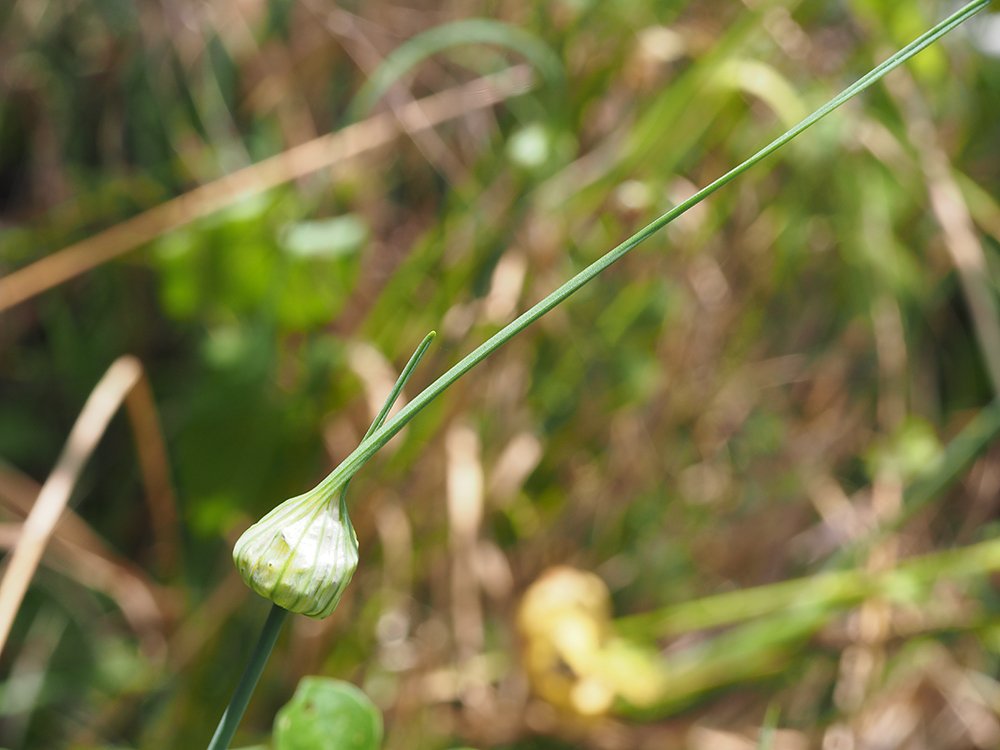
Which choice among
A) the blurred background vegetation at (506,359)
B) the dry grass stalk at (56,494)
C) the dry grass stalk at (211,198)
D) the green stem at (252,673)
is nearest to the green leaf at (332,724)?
the green stem at (252,673)

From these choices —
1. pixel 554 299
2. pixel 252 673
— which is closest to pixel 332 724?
pixel 252 673

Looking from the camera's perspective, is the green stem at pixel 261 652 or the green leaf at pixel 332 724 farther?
the green leaf at pixel 332 724

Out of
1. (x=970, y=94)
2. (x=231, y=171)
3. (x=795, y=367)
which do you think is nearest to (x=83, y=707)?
(x=231, y=171)

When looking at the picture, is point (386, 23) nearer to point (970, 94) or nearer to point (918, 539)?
point (970, 94)

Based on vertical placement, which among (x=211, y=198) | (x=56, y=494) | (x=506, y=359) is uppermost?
(x=211, y=198)

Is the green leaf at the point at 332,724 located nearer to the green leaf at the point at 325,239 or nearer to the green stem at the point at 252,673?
the green stem at the point at 252,673

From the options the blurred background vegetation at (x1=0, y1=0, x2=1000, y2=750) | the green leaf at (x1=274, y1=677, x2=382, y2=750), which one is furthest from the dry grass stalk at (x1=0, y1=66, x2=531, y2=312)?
the green leaf at (x1=274, y1=677, x2=382, y2=750)

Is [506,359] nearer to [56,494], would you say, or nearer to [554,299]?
[56,494]

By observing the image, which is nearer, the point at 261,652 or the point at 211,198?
the point at 261,652
